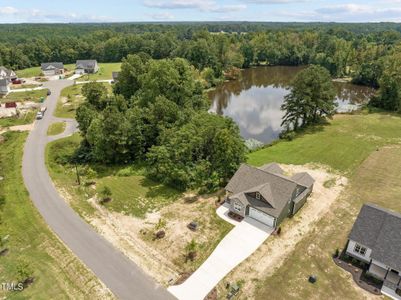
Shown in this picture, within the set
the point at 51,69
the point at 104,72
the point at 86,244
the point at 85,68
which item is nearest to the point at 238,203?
the point at 86,244

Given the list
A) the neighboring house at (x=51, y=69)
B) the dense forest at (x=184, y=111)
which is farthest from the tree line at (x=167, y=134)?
the neighboring house at (x=51, y=69)

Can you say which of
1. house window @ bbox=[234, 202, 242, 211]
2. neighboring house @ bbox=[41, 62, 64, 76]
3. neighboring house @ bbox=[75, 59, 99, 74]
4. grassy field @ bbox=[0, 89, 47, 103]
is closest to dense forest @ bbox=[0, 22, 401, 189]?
house window @ bbox=[234, 202, 242, 211]

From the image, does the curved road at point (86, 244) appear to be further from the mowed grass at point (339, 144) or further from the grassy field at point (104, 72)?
the grassy field at point (104, 72)

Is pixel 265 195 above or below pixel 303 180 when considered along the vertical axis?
above

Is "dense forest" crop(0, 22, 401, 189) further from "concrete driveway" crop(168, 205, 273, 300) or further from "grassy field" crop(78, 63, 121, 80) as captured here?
"grassy field" crop(78, 63, 121, 80)

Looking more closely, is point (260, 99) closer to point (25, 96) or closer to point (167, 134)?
point (167, 134)

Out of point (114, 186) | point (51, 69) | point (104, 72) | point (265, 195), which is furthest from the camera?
point (104, 72)
